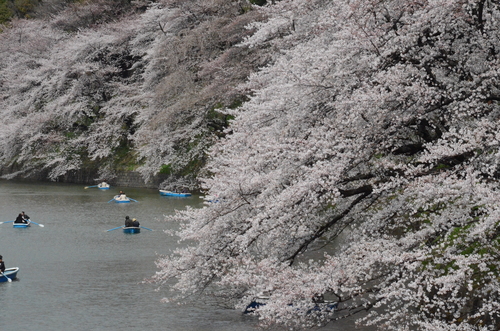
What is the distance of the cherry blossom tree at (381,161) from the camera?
791 centimetres

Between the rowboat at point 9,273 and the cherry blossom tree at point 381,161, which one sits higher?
the cherry blossom tree at point 381,161

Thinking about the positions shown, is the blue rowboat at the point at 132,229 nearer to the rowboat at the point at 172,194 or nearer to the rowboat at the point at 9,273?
the rowboat at the point at 9,273

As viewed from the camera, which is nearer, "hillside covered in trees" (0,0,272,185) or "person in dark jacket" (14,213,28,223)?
"person in dark jacket" (14,213,28,223)

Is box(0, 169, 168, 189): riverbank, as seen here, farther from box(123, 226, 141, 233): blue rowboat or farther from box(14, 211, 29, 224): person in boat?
box(123, 226, 141, 233): blue rowboat

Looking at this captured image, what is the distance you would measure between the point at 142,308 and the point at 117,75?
29.6 meters

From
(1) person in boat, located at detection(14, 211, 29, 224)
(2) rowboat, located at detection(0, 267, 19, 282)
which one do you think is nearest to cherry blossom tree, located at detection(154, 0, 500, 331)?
(2) rowboat, located at detection(0, 267, 19, 282)

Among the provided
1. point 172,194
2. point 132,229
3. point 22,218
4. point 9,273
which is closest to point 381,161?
point 9,273

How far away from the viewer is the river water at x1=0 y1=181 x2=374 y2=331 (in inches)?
494

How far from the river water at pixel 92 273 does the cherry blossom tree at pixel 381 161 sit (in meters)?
2.93

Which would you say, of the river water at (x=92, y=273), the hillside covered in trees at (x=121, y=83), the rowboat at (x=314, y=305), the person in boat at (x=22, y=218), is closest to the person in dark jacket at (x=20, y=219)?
the person in boat at (x=22, y=218)

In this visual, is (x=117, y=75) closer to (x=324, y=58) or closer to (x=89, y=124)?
(x=89, y=124)

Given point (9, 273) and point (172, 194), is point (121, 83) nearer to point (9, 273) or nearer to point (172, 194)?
point (172, 194)

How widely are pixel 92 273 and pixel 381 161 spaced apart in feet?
33.6

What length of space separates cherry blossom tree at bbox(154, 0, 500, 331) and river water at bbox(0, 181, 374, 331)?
2.93 metres
